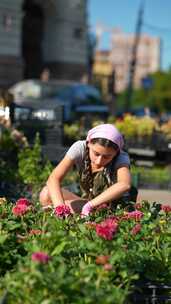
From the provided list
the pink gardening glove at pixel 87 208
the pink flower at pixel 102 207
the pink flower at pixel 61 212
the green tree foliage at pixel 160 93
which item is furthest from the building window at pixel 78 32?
the pink flower at pixel 61 212

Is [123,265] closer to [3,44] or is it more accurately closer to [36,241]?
[36,241]

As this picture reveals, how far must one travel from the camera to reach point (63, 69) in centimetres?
5047

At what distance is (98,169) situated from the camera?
18.7 ft

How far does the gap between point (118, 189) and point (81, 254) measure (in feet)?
5.29

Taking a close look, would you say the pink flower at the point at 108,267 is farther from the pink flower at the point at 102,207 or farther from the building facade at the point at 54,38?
the building facade at the point at 54,38

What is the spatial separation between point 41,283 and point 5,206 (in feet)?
5.39

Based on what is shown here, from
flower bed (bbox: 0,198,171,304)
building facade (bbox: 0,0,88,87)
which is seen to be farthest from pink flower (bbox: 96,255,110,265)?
building facade (bbox: 0,0,88,87)

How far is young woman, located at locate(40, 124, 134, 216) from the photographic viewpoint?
17.9 ft

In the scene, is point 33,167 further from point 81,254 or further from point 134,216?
point 81,254

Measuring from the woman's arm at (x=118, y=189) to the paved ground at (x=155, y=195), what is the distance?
368 centimetres

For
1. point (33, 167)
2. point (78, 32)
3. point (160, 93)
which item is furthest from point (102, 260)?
point (160, 93)

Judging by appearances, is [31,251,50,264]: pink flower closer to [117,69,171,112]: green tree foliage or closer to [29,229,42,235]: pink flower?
[29,229,42,235]: pink flower

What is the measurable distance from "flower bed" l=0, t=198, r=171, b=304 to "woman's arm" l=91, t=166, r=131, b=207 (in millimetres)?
421

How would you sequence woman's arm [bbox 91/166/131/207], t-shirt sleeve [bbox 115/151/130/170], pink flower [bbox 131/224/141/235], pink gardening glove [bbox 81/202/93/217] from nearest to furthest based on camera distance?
pink flower [bbox 131/224/141/235] → pink gardening glove [bbox 81/202/93/217] → woman's arm [bbox 91/166/131/207] → t-shirt sleeve [bbox 115/151/130/170]
